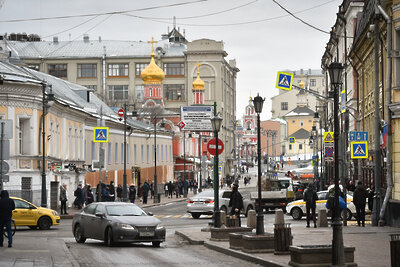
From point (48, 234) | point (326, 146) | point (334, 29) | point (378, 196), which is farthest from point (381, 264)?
point (334, 29)

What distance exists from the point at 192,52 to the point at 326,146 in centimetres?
9570

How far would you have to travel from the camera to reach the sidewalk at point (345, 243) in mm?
18203

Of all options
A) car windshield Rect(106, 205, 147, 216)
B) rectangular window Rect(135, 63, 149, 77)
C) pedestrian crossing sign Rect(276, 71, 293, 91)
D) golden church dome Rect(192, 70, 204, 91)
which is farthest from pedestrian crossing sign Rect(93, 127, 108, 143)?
rectangular window Rect(135, 63, 149, 77)

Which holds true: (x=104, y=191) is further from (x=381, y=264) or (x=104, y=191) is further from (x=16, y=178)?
(x=381, y=264)

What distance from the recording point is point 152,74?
125500 mm

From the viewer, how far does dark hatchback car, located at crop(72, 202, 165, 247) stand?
2444 cm

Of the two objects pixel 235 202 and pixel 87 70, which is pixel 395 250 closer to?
pixel 235 202

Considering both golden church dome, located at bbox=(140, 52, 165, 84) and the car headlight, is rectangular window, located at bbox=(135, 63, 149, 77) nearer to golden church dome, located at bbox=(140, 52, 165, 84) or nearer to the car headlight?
golden church dome, located at bbox=(140, 52, 165, 84)

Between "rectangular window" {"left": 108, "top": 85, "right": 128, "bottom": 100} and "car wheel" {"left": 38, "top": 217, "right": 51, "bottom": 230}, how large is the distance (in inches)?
4070

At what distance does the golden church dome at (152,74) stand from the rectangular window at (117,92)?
1177cm

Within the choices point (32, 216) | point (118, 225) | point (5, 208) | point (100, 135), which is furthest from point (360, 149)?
point (100, 135)

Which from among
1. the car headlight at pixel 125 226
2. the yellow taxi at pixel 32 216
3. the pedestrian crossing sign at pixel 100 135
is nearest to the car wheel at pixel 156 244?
the car headlight at pixel 125 226

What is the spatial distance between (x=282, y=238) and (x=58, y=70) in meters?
121

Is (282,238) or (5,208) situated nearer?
(282,238)
